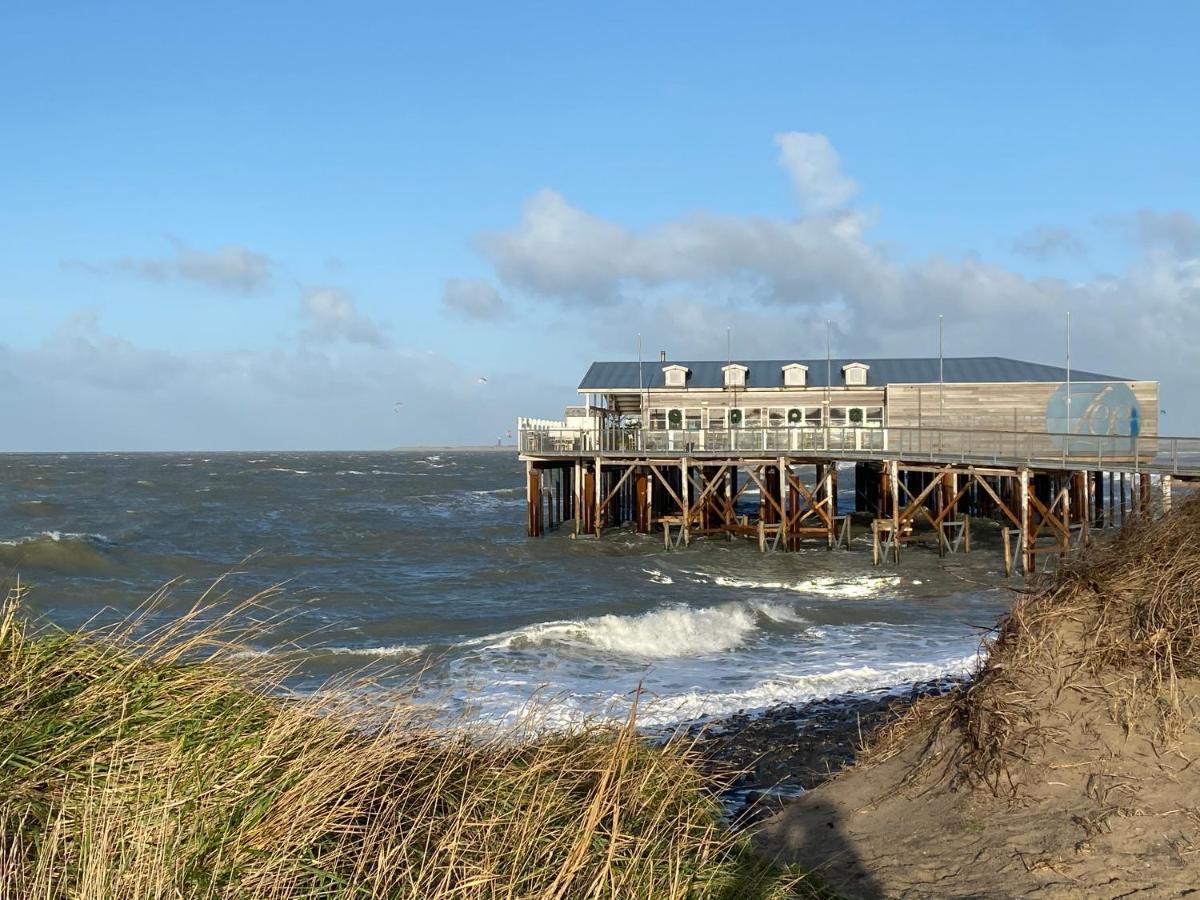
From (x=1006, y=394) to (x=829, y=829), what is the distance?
33.7 metres

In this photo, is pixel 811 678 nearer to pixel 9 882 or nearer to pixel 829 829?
pixel 829 829

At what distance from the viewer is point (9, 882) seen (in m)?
3.58

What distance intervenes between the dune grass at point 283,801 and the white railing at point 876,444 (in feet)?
75.1

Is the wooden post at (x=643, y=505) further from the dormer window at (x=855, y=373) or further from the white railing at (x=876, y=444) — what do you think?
the dormer window at (x=855, y=373)

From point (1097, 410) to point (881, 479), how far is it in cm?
854

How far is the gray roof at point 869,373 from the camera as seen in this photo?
39.0m

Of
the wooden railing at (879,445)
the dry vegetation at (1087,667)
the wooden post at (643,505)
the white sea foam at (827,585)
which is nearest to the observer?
the dry vegetation at (1087,667)

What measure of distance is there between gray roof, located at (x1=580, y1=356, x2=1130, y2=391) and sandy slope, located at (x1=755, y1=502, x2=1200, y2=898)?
108 feet

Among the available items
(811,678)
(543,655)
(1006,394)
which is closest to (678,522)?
(1006,394)

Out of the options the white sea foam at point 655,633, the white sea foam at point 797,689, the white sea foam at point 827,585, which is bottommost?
the white sea foam at point 827,585

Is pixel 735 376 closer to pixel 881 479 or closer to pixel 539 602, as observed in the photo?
pixel 881 479

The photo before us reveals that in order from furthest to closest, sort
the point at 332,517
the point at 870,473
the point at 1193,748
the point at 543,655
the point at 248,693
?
the point at 332,517
the point at 870,473
the point at 543,655
the point at 1193,748
the point at 248,693

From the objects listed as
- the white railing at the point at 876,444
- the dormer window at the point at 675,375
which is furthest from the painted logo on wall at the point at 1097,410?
the dormer window at the point at 675,375

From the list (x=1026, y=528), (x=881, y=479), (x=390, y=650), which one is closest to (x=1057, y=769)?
(x=390, y=650)
